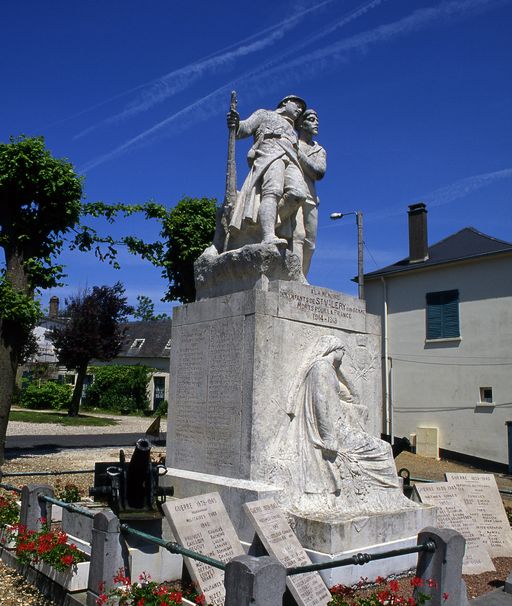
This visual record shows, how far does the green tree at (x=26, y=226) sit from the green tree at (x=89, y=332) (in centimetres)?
1780

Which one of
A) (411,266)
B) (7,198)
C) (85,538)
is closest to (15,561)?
(85,538)

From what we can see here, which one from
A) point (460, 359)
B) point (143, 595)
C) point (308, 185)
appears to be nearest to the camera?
point (143, 595)

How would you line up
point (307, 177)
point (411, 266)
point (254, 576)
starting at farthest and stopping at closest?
1. point (411, 266)
2. point (307, 177)
3. point (254, 576)

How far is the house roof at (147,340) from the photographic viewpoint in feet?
154

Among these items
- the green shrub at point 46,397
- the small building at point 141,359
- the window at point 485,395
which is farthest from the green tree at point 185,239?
the small building at point 141,359

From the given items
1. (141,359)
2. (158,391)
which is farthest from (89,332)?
(141,359)

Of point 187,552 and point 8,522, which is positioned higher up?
point 187,552

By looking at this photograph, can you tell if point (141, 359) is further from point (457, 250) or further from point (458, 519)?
point (458, 519)

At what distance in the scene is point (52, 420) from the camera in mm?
28359

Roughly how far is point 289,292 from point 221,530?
2.64 m

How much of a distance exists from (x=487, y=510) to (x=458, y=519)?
2.56 ft

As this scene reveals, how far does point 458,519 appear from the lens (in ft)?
23.8

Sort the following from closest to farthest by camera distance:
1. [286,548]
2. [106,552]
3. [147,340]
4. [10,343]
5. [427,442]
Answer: [106,552] < [286,548] < [10,343] < [427,442] < [147,340]

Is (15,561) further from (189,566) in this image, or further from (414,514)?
(414,514)
